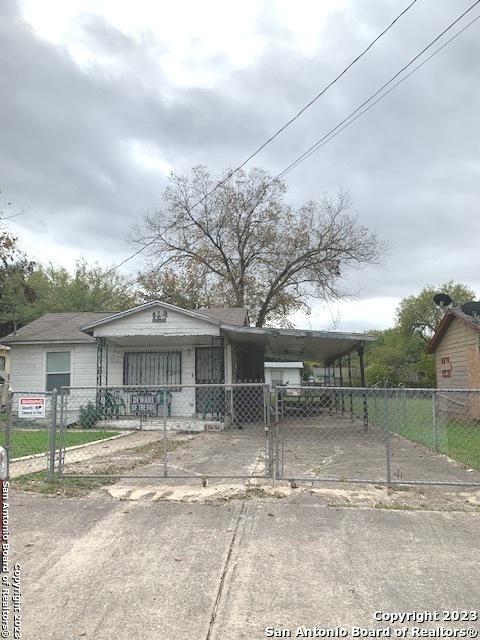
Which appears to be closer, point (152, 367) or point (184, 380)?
point (184, 380)

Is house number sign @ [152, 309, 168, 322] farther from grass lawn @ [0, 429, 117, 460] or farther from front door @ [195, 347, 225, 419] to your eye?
grass lawn @ [0, 429, 117, 460]

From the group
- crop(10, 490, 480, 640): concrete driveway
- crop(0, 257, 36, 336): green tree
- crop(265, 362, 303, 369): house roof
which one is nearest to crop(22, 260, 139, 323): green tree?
crop(0, 257, 36, 336): green tree

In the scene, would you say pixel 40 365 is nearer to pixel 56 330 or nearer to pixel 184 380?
pixel 56 330

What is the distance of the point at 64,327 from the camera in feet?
58.1

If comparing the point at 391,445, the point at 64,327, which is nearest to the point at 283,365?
the point at 64,327

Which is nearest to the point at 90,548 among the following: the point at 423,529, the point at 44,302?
the point at 423,529

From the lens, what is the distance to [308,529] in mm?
4852

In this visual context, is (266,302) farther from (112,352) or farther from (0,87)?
(0,87)

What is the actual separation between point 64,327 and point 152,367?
3.92 m

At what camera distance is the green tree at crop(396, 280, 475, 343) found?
51.3 metres

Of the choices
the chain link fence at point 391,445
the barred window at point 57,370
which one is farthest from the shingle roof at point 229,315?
the barred window at point 57,370

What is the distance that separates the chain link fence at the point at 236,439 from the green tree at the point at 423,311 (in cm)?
3514

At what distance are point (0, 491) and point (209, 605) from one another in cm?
156

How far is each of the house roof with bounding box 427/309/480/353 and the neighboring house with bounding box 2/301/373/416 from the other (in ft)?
11.8
